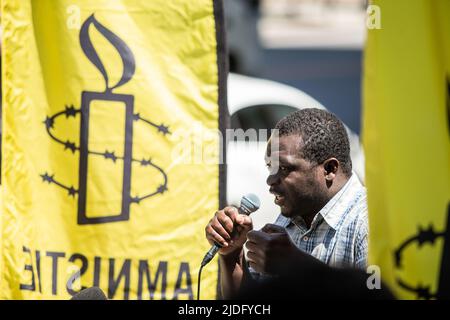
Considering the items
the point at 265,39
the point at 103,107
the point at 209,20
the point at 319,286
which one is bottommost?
the point at 319,286

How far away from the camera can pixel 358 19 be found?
20.1m

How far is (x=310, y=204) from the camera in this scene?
9.36 ft

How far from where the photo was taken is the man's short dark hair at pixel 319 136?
2877 mm

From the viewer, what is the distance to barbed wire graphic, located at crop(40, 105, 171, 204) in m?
3.58

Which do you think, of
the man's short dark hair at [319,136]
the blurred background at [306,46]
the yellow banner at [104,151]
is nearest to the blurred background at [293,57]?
the blurred background at [306,46]

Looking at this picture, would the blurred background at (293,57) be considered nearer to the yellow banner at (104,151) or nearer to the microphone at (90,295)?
the yellow banner at (104,151)

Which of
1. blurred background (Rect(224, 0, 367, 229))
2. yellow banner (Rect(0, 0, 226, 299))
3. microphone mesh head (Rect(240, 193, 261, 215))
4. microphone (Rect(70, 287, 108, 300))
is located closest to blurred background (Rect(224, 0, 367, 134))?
blurred background (Rect(224, 0, 367, 229))

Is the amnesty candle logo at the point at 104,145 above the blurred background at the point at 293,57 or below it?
below

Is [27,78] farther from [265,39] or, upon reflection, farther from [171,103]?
[265,39]

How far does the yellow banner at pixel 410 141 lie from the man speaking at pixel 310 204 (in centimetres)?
8

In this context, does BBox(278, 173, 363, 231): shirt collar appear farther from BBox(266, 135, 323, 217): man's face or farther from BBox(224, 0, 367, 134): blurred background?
BBox(224, 0, 367, 134): blurred background

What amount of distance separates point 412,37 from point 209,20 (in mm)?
1084

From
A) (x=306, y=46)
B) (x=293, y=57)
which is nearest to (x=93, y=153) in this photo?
(x=293, y=57)
